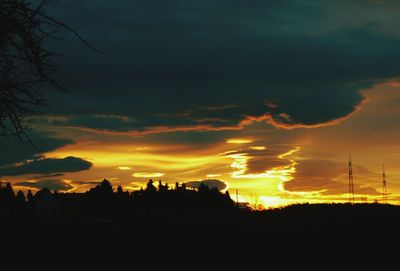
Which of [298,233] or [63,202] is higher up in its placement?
[63,202]

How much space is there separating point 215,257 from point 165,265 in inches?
71.2

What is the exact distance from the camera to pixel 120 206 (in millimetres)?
75688

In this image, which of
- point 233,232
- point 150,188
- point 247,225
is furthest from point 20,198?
point 233,232

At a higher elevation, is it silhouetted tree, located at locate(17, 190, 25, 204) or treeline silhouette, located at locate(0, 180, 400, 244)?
silhouetted tree, located at locate(17, 190, 25, 204)

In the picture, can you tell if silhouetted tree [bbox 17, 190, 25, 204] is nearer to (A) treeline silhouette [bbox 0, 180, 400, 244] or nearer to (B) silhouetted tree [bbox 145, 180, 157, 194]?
(B) silhouetted tree [bbox 145, 180, 157, 194]

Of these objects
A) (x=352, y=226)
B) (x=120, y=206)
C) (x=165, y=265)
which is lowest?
(x=165, y=265)

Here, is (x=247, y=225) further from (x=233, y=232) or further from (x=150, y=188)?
(x=150, y=188)

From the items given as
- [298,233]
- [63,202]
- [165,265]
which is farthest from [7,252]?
[63,202]

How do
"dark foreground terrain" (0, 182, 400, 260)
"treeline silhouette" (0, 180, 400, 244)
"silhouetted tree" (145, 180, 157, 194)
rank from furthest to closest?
"silhouetted tree" (145, 180, 157, 194) → "treeline silhouette" (0, 180, 400, 244) → "dark foreground terrain" (0, 182, 400, 260)

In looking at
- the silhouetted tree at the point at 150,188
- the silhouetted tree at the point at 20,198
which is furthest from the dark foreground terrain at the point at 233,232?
the silhouetted tree at the point at 150,188

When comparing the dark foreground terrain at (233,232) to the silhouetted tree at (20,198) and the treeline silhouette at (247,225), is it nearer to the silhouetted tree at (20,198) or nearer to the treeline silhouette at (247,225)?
the treeline silhouette at (247,225)

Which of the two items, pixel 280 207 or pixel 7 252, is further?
pixel 280 207

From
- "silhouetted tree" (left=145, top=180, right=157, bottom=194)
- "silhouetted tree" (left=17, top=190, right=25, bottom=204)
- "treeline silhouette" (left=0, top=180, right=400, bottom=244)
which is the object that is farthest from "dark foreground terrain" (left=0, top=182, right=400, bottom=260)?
"silhouetted tree" (left=145, top=180, right=157, bottom=194)

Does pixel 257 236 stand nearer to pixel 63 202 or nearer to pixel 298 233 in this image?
pixel 298 233
